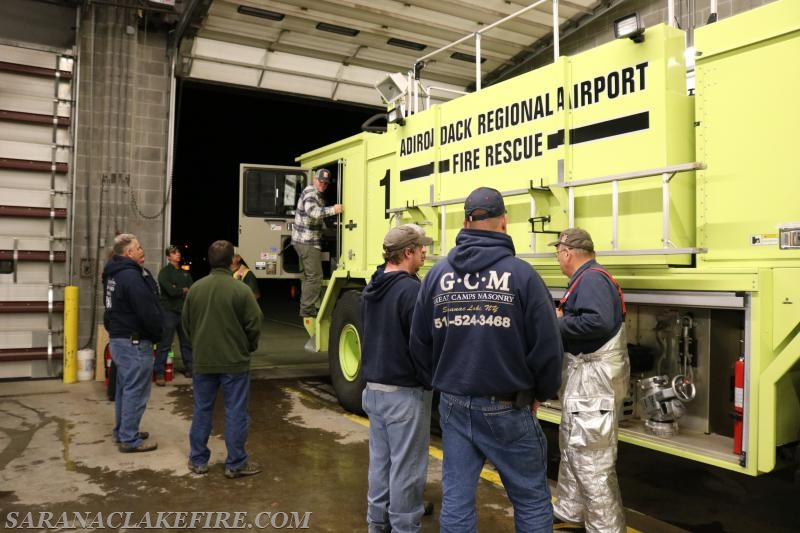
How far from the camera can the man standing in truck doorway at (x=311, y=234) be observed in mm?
7777

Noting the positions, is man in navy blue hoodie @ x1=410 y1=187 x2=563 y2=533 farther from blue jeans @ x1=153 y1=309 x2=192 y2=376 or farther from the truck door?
blue jeans @ x1=153 y1=309 x2=192 y2=376

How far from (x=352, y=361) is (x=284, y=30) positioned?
5631mm

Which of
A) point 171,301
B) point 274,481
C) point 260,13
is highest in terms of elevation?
point 260,13

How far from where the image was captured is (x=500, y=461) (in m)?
2.68

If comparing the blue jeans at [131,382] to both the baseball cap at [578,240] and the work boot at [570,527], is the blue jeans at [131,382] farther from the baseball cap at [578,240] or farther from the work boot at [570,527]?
the baseball cap at [578,240]

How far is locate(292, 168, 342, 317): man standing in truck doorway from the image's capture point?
778cm

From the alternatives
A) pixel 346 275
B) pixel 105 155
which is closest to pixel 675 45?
pixel 346 275

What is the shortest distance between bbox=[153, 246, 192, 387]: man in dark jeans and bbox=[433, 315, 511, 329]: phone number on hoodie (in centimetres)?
660

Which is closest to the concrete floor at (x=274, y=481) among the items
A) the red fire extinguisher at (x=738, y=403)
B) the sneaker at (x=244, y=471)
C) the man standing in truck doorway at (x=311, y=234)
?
the sneaker at (x=244, y=471)

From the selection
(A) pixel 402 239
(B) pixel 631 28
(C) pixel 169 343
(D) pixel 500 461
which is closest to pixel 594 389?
(D) pixel 500 461

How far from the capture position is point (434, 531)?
3.87 m

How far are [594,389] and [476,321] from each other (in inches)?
49.5

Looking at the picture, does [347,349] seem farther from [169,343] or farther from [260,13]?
[260,13]

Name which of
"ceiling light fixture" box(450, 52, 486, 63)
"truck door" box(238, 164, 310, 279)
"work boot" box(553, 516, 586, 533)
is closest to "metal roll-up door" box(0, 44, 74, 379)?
"truck door" box(238, 164, 310, 279)
